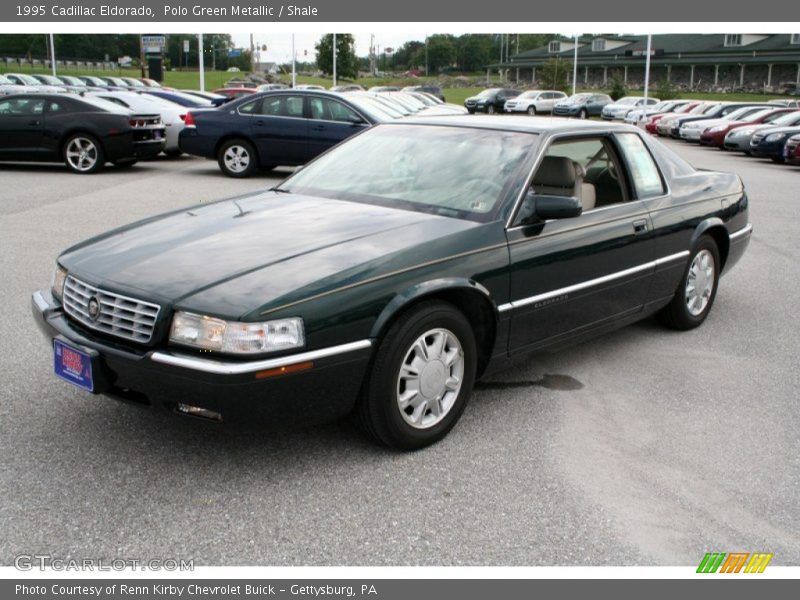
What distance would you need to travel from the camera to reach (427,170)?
464 cm

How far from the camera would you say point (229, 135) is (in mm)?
14703

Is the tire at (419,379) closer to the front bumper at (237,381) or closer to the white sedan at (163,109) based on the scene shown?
the front bumper at (237,381)

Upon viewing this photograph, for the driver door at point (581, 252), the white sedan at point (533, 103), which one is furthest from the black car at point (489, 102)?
the driver door at point (581, 252)

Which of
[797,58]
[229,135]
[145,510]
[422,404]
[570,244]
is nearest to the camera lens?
[145,510]

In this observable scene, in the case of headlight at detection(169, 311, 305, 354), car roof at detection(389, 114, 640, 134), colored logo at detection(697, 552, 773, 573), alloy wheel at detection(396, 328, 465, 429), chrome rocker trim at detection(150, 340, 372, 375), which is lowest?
colored logo at detection(697, 552, 773, 573)

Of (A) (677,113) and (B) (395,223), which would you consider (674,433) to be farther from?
(A) (677,113)

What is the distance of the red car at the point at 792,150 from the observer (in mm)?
20305

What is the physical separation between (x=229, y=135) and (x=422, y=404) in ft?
38.6

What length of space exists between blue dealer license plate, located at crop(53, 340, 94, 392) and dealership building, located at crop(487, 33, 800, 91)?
2669 inches

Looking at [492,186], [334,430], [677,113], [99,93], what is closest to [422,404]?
[334,430]

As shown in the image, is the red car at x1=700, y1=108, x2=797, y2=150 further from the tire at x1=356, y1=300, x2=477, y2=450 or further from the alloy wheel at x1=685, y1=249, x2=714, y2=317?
the tire at x1=356, y1=300, x2=477, y2=450

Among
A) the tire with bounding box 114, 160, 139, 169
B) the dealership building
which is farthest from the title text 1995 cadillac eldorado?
the dealership building

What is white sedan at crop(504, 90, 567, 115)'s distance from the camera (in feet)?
160

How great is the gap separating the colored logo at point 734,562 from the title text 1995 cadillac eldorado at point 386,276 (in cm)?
132
